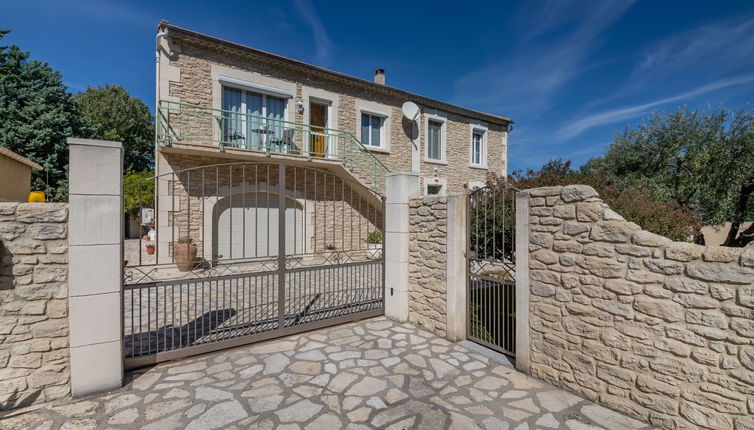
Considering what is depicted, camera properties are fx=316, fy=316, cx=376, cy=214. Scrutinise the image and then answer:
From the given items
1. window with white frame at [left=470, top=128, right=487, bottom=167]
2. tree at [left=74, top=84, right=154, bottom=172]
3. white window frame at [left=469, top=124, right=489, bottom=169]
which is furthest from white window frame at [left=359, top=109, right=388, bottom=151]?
tree at [left=74, top=84, right=154, bottom=172]

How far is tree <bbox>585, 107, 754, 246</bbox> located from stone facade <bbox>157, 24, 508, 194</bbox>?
6264 mm

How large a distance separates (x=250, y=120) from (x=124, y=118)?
15770 mm

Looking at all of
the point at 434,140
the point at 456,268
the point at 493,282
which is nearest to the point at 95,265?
the point at 456,268

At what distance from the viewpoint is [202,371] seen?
3.53 meters

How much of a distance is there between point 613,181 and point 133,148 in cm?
2567

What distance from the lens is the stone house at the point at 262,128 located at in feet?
28.3

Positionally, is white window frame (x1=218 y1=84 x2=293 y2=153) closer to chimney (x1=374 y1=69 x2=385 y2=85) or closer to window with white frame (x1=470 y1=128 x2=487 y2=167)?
chimney (x1=374 y1=69 x2=385 y2=85)

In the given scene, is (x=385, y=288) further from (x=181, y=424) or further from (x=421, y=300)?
(x=181, y=424)

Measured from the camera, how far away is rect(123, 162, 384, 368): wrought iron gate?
13.1 ft

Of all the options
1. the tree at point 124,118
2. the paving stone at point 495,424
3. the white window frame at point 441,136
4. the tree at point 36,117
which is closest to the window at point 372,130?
the white window frame at point 441,136

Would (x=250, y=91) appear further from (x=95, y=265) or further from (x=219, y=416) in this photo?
(x=219, y=416)

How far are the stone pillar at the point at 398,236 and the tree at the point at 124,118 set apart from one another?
1967 centimetres

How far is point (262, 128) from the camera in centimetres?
993

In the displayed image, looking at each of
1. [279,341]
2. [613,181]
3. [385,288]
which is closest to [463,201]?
[385,288]
